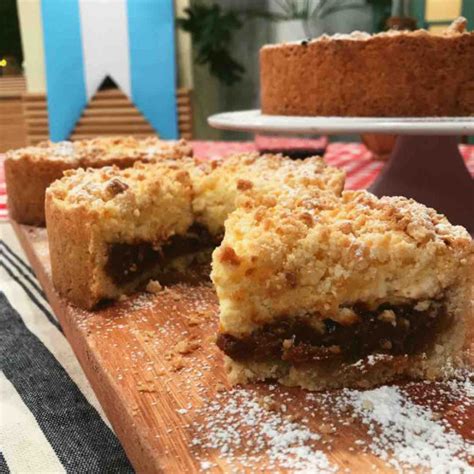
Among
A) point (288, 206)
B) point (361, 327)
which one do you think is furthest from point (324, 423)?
point (288, 206)

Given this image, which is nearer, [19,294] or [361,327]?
[361,327]

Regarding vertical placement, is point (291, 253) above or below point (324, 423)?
above

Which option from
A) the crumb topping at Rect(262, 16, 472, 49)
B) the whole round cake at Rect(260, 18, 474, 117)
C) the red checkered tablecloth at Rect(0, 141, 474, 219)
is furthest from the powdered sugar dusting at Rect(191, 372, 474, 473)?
the red checkered tablecloth at Rect(0, 141, 474, 219)

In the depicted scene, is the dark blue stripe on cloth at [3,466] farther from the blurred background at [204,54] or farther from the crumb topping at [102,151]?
the blurred background at [204,54]

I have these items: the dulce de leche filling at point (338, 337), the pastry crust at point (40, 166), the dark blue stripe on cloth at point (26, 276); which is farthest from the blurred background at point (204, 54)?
the dulce de leche filling at point (338, 337)

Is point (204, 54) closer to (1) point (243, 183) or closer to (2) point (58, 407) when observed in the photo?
(1) point (243, 183)

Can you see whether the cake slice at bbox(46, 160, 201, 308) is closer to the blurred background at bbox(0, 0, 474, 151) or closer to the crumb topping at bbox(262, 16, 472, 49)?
the crumb topping at bbox(262, 16, 472, 49)

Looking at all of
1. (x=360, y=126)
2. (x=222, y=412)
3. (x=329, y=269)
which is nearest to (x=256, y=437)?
(x=222, y=412)

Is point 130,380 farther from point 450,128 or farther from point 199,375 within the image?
point 450,128
